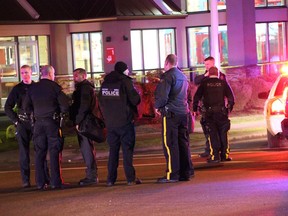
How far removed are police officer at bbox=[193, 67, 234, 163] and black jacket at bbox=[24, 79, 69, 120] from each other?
3.09 m

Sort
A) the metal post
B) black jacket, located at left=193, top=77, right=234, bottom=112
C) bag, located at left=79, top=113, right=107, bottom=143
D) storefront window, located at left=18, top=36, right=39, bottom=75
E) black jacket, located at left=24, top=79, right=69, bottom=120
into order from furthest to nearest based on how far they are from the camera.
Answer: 1. storefront window, located at left=18, top=36, right=39, bottom=75
2. the metal post
3. black jacket, located at left=193, top=77, right=234, bottom=112
4. bag, located at left=79, top=113, right=107, bottom=143
5. black jacket, located at left=24, top=79, right=69, bottom=120

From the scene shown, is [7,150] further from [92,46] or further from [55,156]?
[92,46]

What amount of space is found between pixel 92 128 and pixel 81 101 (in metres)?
0.45

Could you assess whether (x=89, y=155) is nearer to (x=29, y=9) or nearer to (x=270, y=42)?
(x=29, y=9)

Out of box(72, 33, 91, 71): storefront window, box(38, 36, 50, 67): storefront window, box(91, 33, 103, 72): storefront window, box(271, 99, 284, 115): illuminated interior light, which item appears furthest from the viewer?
box(72, 33, 91, 71): storefront window

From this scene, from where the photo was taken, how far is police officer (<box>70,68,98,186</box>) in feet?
35.7

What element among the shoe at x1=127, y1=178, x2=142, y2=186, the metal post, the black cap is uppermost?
the metal post

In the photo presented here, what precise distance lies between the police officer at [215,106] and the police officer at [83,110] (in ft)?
8.72

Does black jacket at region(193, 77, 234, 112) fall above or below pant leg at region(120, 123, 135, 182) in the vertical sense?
above

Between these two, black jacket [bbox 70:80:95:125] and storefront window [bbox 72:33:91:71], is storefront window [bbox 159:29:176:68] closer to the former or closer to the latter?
storefront window [bbox 72:33:91:71]

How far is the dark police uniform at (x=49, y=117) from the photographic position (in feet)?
35.3

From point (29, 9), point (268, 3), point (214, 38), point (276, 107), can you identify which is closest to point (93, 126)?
point (276, 107)

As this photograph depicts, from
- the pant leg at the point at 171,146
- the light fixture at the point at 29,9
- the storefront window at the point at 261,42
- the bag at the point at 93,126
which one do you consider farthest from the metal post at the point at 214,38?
the storefront window at the point at 261,42

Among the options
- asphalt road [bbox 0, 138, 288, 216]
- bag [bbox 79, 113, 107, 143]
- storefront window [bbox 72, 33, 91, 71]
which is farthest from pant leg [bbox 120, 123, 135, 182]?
storefront window [bbox 72, 33, 91, 71]
